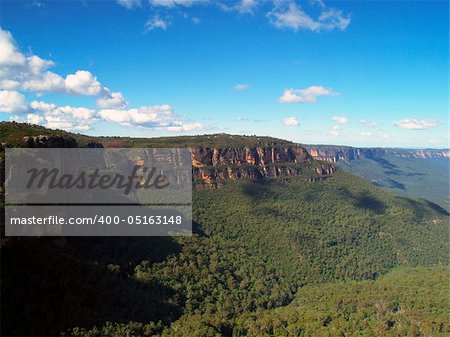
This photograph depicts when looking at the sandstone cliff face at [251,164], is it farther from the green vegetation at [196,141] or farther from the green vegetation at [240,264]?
the green vegetation at [240,264]

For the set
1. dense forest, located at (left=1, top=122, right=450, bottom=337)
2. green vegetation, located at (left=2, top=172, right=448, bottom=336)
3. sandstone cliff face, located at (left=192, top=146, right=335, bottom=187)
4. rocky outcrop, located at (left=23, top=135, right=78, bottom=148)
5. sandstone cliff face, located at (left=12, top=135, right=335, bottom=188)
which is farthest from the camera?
sandstone cliff face, located at (left=192, top=146, right=335, bottom=187)

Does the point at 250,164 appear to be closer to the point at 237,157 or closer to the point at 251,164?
the point at 251,164

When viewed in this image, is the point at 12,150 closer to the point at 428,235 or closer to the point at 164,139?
the point at 164,139

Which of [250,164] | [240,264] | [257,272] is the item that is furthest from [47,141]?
[250,164]

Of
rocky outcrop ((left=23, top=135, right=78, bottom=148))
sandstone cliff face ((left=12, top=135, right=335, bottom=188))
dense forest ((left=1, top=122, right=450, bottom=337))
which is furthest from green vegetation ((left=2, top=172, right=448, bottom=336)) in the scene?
rocky outcrop ((left=23, top=135, right=78, bottom=148))

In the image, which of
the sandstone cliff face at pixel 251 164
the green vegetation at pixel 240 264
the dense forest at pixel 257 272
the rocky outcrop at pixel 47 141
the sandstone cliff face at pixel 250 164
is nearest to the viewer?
the green vegetation at pixel 240 264

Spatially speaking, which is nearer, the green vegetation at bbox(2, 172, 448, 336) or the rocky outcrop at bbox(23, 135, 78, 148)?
the green vegetation at bbox(2, 172, 448, 336)

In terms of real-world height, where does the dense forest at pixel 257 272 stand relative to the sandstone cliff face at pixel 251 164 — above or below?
below

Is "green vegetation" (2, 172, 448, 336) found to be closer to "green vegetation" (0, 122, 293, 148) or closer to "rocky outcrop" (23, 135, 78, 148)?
"rocky outcrop" (23, 135, 78, 148)

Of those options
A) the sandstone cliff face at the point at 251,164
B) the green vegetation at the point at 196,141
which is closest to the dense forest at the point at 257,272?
the sandstone cliff face at the point at 251,164
